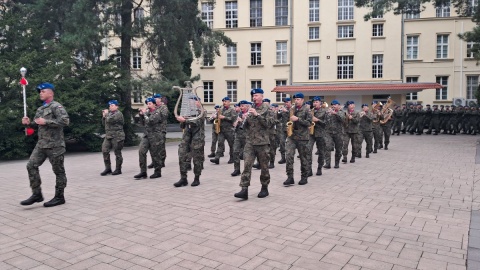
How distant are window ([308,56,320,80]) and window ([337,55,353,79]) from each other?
1.90m

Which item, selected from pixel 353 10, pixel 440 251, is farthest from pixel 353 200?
pixel 353 10

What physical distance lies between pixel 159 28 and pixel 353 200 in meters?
14.4

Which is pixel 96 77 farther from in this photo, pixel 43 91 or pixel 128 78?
pixel 43 91

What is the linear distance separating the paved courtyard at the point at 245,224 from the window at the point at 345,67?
93.0ft

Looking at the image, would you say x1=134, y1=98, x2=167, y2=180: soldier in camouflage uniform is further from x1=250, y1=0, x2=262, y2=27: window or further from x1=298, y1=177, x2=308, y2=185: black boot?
x1=250, y1=0, x2=262, y2=27: window

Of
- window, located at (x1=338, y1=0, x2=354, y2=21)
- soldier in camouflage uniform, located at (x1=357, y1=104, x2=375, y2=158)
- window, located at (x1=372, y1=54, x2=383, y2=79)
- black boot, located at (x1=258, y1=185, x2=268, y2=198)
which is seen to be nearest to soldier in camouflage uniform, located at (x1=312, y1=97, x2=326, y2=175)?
black boot, located at (x1=258, y1=185, x2=268, y2=198)

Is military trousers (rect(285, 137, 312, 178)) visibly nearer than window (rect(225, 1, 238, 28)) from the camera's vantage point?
Yes

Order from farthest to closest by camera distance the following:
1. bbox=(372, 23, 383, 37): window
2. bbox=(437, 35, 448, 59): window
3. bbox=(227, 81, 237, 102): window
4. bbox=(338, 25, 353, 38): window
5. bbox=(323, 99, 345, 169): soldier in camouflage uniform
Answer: bbox=(227, 81, 237, 102): window
bbox=(338, 25, 353, 38): window
bbox=(372, 23, 383, 37): window
bbox=(437, 35, 448, 59): window
bbox=(323, 99, 345, 169): soldier in camouflage uniform

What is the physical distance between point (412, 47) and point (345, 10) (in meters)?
6.90

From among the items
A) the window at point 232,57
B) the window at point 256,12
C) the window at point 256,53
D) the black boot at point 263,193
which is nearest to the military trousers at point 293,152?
the black boot at point 263,193

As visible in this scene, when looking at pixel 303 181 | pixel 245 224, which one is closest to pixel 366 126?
pixel 303 181

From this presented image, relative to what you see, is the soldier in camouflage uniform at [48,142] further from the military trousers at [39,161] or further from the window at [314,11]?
the window at [314,11]

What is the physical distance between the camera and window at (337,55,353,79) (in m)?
37.9

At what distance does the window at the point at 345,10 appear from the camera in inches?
1474
